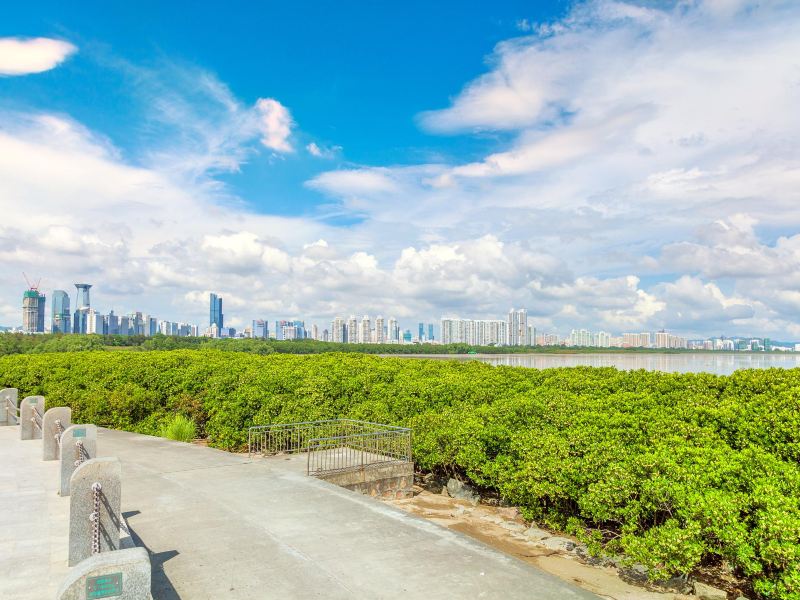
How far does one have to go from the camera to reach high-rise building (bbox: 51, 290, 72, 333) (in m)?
142

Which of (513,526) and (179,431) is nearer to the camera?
(513,526)

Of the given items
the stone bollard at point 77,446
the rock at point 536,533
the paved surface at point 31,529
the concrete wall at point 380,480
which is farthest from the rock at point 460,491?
the paved surface at point 31,529

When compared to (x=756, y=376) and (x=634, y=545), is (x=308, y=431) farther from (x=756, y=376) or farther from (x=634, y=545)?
(x=756, y=376)

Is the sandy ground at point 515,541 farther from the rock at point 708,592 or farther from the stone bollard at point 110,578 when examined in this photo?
the stone bollard at point 110,578

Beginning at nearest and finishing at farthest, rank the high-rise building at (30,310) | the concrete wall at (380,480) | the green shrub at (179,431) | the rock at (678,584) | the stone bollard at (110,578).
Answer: the stone bollard at (110,578), the rock at (678,584), the concrete wall at (380,480), the green shrub at (179,431), the high-rise building at (30,310)

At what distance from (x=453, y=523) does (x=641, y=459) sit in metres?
4.77

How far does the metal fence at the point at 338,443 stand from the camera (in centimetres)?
1332

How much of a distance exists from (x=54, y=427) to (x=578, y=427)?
12.1m

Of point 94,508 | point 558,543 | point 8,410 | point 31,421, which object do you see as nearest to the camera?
point 94,508

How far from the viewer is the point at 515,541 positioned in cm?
1093

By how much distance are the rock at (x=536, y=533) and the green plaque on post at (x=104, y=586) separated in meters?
8.88

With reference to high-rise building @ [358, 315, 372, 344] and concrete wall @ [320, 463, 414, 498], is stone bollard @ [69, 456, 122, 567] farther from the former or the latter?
high-rise building @ [358, 315, 372, 344]

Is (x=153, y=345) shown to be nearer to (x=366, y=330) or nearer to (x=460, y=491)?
(x=460, y=491)

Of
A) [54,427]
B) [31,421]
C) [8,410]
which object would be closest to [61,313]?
[8,410]
